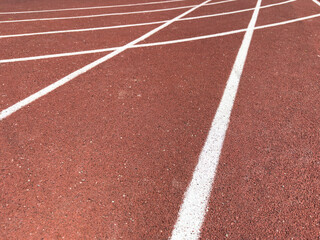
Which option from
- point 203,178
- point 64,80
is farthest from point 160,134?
point 64,80

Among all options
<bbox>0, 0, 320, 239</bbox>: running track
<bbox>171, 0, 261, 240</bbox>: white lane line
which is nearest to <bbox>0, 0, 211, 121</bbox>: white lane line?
<bbox>0, 0, 320, 239</bbox>: running track

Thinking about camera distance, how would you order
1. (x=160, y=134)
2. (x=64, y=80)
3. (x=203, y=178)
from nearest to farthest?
(x=203, y=178), (x=160, y=134), (x=64, y=80)

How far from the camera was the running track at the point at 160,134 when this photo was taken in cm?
248

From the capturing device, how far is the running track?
248 cm

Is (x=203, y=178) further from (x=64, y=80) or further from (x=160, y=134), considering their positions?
(x=64, y=80)

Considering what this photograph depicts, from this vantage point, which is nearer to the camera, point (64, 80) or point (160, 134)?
point (160, 134)

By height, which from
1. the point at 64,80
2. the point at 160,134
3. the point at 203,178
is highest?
the point at 64,80

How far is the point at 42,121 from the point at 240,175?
8.45 feet

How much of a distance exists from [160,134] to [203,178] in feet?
2.72

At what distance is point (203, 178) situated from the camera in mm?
2838

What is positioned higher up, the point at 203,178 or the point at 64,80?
the point at 64,80

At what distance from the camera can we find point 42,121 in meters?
3.54

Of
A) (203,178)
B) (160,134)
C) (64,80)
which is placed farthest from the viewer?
(64,80)

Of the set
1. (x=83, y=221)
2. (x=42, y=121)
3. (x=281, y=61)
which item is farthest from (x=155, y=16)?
(x=83, y=221)
